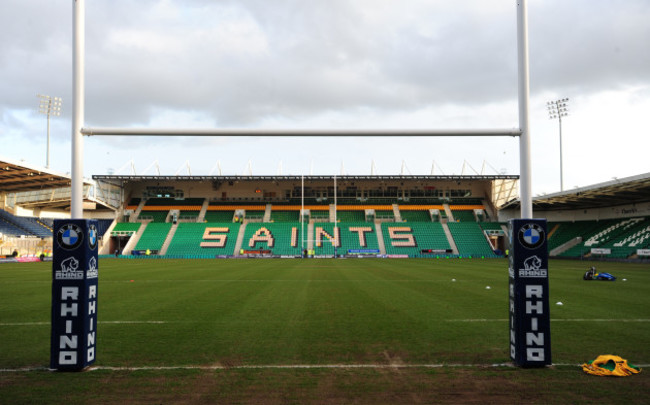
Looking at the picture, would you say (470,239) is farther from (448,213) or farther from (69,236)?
(69,236)

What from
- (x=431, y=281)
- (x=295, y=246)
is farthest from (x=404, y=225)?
(x=431, y=281)

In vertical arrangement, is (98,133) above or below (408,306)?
above

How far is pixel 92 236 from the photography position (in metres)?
6.48

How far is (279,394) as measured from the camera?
542cm

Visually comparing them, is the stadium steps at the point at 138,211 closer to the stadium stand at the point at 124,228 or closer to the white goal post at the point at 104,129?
the stadium stand at the point at 124,228

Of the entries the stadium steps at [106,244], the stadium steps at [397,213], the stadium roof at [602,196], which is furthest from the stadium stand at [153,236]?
the stadium roof at [602,196]

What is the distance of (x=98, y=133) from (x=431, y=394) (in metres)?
5.95

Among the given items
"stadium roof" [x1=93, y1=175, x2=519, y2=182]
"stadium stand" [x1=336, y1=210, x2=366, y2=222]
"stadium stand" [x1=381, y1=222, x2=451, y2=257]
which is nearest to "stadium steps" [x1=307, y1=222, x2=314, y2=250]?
"stadium stand" [x1=336, y1=210, x2=366, y2=222]

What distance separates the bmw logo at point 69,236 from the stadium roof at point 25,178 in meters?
33.2

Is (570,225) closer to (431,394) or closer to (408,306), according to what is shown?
(408,306)

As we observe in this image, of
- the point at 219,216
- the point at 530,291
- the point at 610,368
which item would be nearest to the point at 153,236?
the point at 219,216

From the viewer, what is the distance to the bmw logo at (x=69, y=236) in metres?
6.31

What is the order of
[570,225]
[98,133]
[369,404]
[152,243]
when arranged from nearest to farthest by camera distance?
[369,404]
[98,133]
[570,225]
[152,243]

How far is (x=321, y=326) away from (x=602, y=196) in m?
42.4
